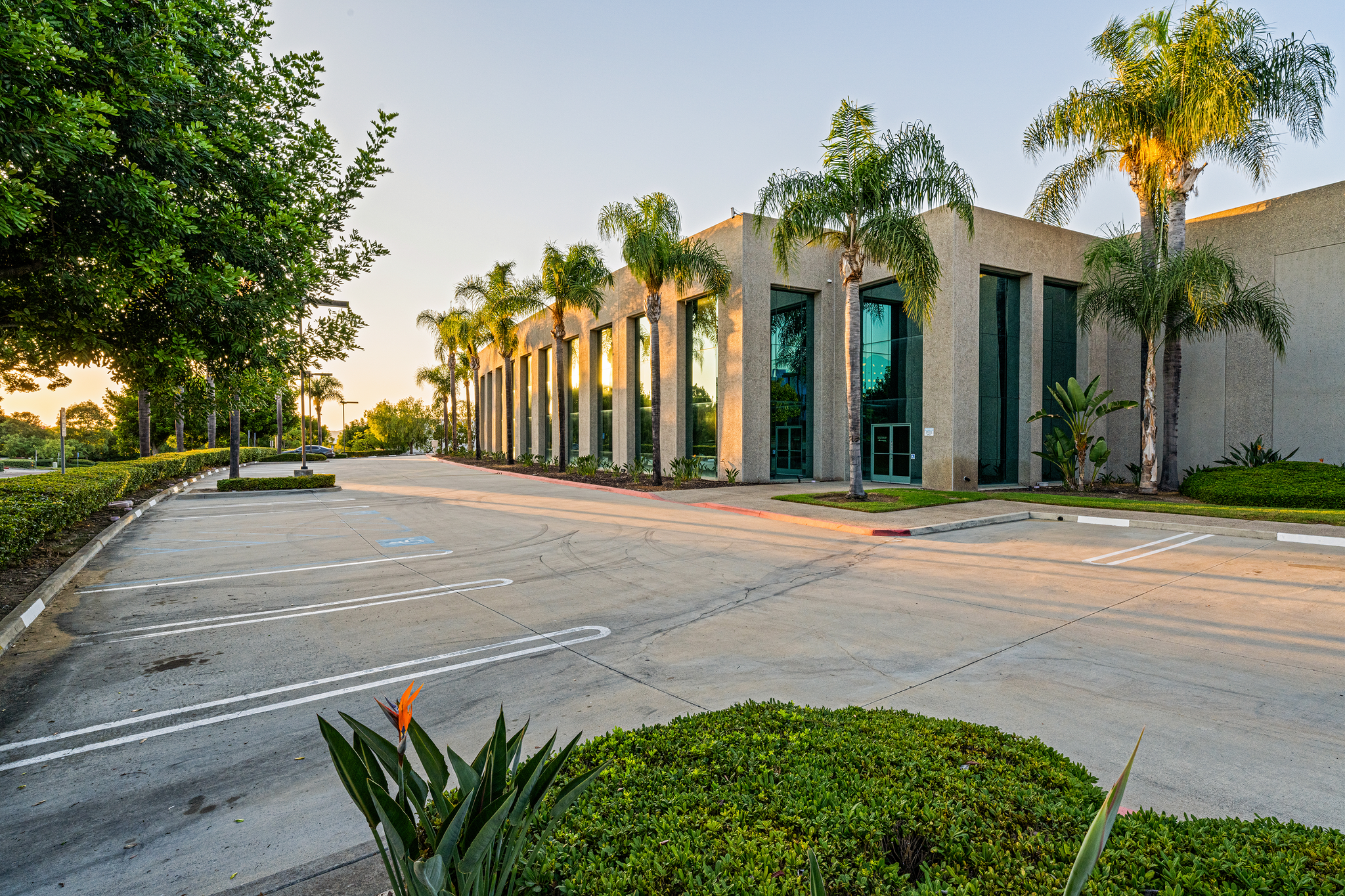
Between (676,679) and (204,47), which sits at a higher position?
(204,47)

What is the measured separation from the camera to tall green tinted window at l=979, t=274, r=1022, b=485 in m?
23.0

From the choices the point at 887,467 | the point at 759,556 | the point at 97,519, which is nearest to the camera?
→ the point at 759,556

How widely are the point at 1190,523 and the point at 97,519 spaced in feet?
80.7

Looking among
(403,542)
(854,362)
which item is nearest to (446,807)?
(403,542)

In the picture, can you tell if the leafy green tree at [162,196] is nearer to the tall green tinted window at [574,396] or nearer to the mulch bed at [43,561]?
the mulch bed at [43,561]

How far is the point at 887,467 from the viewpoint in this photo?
2562 centimetres

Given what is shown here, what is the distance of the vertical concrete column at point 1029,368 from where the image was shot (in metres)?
23.2

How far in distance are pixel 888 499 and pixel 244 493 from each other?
22547 millimetres

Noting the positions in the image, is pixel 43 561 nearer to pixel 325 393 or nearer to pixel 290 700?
pixel 290 700

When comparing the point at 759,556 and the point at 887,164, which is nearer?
the point at 759,556

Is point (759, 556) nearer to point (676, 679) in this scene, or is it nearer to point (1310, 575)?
point (676, 679)

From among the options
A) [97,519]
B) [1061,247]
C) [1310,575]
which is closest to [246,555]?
[97,519]

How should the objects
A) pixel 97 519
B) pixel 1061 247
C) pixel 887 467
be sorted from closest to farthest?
pixel 97 519 < pixel 1061 247 < pixel 887 467

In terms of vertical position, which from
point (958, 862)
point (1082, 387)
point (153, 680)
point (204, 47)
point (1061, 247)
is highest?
point (1061, 247)
